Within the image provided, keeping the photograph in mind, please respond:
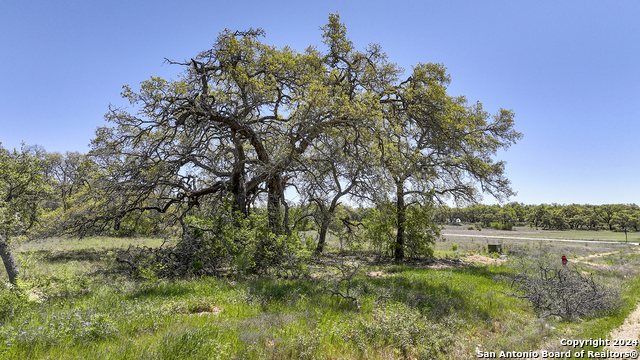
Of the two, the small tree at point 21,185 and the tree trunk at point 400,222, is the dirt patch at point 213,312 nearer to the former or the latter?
the small tree at point 21,185

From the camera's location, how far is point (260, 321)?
508cm

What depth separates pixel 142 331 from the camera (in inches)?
173

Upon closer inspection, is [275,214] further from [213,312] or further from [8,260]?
[8,260]

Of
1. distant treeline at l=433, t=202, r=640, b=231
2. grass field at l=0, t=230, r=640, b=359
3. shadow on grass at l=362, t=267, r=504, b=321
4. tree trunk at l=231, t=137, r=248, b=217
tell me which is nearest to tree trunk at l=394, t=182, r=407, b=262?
Answer: shadow on grass at l=362, t=267, r=504, b=321

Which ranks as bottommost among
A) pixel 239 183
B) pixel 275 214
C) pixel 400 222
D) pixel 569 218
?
pixel 569 218

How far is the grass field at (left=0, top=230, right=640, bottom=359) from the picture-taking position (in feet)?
12.9

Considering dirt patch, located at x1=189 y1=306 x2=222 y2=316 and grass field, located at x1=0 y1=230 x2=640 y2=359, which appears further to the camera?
dirt patch, located at x1=189 y1=306 x2=222 y2=316

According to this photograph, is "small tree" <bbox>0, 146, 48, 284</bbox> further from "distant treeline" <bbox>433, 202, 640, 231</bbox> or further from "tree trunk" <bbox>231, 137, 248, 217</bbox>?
"distant treeline" <bbox>433, 202, 640, 231</bbox>

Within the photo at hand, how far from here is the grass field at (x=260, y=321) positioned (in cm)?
392

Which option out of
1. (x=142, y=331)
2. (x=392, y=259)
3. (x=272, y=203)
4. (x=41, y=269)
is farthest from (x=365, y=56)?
(x=41, y=269)

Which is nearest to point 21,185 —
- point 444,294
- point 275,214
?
point 275,214

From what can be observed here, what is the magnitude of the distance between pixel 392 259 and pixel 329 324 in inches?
469

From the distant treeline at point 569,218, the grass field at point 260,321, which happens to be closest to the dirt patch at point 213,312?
the grass field at point 260,321

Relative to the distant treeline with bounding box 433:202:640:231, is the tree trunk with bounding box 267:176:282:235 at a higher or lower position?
higher
